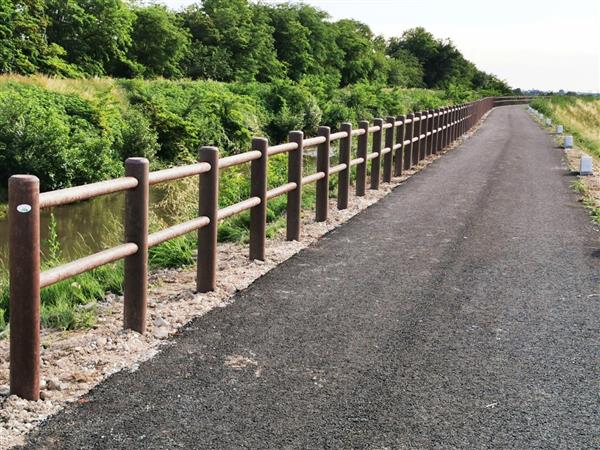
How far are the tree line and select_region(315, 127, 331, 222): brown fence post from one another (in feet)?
89.4

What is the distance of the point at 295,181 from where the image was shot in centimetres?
931

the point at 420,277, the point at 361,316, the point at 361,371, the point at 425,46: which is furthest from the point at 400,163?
the point at 425,46

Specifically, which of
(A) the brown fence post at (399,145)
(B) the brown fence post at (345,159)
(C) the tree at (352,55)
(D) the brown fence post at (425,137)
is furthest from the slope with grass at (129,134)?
(C) the tree at (352,55)

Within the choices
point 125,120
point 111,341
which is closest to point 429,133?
point 125,120

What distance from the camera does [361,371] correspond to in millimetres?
5125

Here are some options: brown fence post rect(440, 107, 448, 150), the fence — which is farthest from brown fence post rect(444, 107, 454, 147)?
the fence

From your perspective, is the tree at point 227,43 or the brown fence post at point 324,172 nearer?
the brown fence post at point 324,172

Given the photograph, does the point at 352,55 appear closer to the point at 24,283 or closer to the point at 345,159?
the point at 345,159

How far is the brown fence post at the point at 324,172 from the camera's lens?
10449 mm

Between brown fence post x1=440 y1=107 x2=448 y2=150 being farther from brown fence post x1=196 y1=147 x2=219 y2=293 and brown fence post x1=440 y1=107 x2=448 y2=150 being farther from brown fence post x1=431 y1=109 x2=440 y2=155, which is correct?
brown fence post x1=196 y1=147 x2=219 y2=293

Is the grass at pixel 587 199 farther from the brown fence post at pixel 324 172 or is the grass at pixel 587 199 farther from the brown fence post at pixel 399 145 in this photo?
the brown fence post at pixel 324 172

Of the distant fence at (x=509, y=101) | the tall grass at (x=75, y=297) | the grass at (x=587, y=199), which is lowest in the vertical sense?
the tall grass at (x=75, y=297)

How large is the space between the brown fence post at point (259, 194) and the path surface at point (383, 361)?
0.40m

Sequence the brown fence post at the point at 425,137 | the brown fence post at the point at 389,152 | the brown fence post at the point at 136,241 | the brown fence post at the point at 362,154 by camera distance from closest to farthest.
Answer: the brown fence post at the point at 136,241 < the brown fence post at the point at 362,154 < the brown fence post at the point at 389,152 < the brown fence post at the point at 425,137
